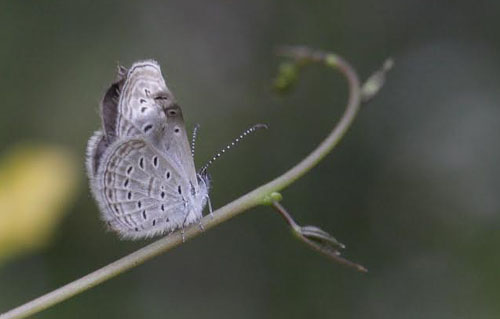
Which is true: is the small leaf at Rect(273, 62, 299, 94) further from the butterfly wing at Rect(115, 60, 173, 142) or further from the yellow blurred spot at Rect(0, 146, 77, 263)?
the yellow blurred spot at Rect(0, 146, 77, 263)

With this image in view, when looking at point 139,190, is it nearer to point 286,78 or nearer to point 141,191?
point 141,191

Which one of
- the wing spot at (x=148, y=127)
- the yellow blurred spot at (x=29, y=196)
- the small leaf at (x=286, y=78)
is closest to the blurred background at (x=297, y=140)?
the yellow blurred spot at (x=29, y=196)

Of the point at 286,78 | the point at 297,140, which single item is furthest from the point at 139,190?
the point at 297,140

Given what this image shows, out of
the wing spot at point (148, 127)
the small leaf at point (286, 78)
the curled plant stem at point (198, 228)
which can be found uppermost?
the small leaf at point (286, 78)

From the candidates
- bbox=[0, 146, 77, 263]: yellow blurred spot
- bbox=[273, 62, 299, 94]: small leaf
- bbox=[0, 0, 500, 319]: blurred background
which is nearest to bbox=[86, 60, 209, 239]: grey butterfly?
bbox=[273, 62, 299, 94]: small leaf

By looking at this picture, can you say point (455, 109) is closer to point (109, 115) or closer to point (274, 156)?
point (274, 156)

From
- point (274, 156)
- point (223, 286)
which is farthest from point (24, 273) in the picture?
point (274, 156)

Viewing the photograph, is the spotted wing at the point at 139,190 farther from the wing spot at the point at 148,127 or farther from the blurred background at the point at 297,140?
the blurred background at the point at 297,140
